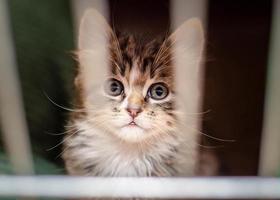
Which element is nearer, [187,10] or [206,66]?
[187,10]

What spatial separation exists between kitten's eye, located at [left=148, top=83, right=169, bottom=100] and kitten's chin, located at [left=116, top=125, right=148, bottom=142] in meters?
0.06

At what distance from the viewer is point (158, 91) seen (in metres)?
0.92

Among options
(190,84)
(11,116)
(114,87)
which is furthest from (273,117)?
(11,116)

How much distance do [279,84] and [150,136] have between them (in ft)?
0.77

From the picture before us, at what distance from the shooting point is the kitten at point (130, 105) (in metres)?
0.90

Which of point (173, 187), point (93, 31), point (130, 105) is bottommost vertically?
point (173, 187)

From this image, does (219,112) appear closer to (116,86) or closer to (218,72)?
(218,72)

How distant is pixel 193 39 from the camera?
2.96 ft

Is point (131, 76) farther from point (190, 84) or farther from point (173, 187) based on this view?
point (173, 187)

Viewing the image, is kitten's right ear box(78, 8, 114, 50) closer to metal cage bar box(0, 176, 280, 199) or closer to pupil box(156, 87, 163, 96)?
pupil box(156, 87, 163, 96)

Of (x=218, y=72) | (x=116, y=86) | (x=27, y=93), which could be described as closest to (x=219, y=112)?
(x=218, y=72)

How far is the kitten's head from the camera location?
2.96 feet

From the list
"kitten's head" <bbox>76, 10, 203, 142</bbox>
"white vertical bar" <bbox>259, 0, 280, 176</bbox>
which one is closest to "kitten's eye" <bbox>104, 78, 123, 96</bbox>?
"kitten's head" <bbox>76, 10, 203, 142</bbox>

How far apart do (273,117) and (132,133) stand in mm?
233
